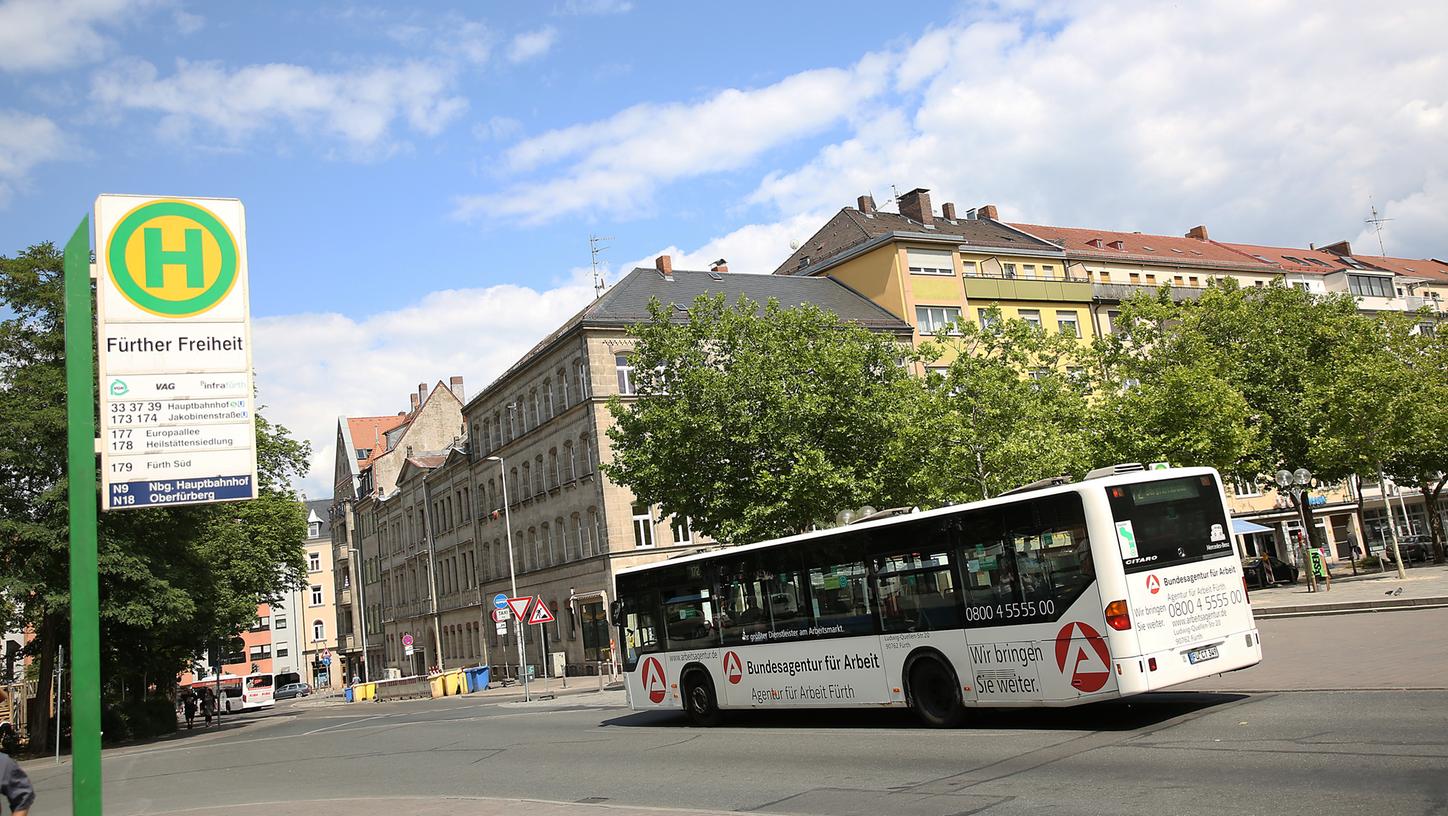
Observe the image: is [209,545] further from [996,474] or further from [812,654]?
[812,654]

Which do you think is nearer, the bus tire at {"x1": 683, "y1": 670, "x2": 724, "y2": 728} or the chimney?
the bus tire at {"x1": 683, "y1": 670, "x2": 724, "y2": 728}

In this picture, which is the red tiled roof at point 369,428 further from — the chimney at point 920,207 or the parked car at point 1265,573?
the parked car at point 1265,573

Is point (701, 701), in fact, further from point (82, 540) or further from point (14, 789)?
point (82, 540)

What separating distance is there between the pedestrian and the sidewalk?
2414cm

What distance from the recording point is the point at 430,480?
232ft

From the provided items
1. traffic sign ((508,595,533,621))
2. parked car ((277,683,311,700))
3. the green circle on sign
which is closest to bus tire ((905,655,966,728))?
the green circle on sign

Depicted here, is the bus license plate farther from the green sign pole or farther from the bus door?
the green sign pole

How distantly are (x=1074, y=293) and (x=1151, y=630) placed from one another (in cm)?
5095

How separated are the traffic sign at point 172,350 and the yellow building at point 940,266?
47.7 m

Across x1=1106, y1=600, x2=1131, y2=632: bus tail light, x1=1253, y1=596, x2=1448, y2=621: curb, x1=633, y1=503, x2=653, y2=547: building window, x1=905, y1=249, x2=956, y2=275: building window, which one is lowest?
x1=1253, y1=596, x2=1448, y2=621: curb

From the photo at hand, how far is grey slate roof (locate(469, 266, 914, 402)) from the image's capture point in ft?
158

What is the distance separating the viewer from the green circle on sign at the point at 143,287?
21.6ft

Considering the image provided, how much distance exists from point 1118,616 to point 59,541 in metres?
27.7

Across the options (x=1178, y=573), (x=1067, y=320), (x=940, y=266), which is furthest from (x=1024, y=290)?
(x=1178, y=573)
